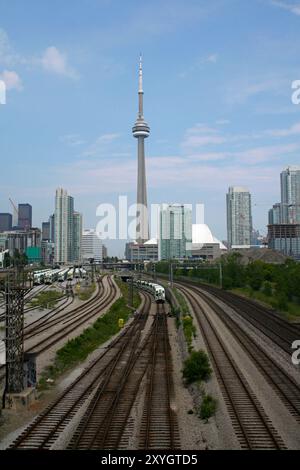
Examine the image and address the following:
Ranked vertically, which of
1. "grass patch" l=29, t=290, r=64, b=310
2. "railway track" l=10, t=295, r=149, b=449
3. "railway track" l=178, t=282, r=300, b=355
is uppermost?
Answer: "railway track" l=178, t=282, r=300, b=355

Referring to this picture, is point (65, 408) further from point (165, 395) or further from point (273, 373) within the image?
point (273, 373)

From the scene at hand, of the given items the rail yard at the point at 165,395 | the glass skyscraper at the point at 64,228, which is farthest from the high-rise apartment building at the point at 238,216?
Result: the rail yard at the point at 165,395

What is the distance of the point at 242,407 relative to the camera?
1370 centimetres

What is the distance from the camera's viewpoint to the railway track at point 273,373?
14.2 metres

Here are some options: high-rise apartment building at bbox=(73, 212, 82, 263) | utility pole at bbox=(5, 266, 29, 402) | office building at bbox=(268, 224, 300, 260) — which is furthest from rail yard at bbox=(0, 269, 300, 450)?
high-rise apartment building at bbox=(73, 212, 82, 263)

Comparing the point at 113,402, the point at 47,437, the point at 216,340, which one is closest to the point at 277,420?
the point at 113,402

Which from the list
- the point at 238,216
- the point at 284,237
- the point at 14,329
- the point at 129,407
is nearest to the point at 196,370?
the point at 129,407

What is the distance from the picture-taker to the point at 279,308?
36.7m

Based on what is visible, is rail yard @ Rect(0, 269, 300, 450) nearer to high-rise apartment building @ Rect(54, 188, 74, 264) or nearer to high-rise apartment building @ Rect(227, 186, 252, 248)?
high-rise apartment building @ Rect(54, 188, 74, 264)

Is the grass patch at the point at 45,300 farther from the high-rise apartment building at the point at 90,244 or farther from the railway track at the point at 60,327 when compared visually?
the high-rise apartment building at the point at 90,244

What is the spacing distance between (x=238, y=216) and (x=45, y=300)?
141 metres

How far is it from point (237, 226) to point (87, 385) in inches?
6845

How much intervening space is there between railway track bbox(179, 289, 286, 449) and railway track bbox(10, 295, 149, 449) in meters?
4.42

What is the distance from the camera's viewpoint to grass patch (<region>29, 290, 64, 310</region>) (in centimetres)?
4653
